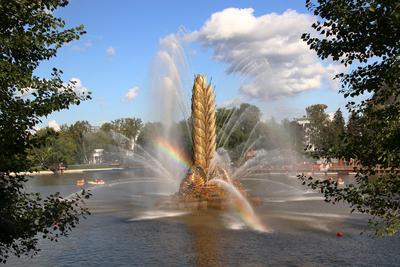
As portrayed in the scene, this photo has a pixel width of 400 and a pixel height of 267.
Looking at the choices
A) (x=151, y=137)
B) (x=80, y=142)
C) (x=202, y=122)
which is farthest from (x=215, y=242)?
(x=80, y=142)

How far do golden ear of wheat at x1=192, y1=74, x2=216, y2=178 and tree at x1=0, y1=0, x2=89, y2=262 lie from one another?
22.3m

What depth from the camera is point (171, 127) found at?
133ft

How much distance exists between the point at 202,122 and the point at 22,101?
23.1 m

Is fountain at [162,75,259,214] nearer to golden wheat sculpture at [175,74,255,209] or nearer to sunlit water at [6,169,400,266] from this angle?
golden wheat sculpture at [175,74,255,209]

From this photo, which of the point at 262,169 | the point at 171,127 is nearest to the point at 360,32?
the point at 171,127

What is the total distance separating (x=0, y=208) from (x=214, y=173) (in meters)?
24.4

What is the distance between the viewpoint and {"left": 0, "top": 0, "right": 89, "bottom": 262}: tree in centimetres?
845

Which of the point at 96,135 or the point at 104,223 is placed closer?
the point at 104,223

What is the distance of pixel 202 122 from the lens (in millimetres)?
31656

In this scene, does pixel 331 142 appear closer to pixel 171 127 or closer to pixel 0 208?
pixel 0 208

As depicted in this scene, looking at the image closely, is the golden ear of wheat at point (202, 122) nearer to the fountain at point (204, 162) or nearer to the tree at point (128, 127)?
the fountain at point (204, 162)

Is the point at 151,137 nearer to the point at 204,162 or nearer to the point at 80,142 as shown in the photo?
the point at 204,162

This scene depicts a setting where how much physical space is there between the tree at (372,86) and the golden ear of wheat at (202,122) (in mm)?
22531

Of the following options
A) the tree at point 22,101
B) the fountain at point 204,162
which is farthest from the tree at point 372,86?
the fountain at point 204,162
